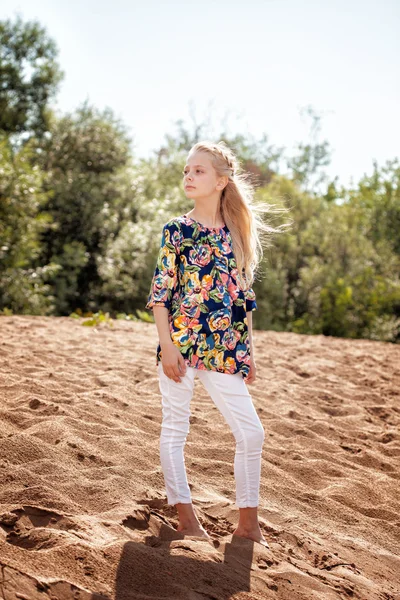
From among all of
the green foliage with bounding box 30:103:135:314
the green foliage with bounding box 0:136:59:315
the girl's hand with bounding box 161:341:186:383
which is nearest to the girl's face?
the girl's hand with bounding box 161:341:186:383

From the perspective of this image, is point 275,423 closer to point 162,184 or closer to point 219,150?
point 219,150

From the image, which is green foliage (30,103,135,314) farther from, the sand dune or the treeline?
the sand dune

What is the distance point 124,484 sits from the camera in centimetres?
356

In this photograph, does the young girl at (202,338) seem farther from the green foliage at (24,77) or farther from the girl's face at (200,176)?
the green foliage at (24,77)

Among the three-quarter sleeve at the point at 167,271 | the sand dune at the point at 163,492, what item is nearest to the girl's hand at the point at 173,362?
the three-quarter sleeve at the point at 167,271

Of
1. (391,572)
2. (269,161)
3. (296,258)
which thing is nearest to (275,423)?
(391,572)

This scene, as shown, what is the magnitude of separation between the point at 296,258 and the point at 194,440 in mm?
12935

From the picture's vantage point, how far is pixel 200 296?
10.2 feet

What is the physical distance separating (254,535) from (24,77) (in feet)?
63.9

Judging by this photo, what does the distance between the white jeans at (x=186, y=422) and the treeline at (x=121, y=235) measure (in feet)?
31.3

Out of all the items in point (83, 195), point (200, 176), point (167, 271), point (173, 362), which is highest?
point (83, 195)

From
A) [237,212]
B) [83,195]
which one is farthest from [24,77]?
[237,212]

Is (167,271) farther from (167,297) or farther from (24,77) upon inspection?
(24,77)

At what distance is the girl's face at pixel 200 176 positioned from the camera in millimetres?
3223
